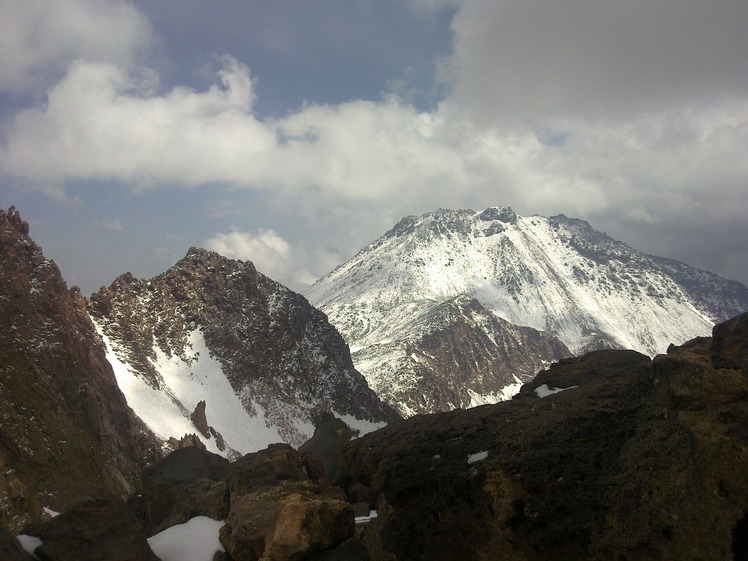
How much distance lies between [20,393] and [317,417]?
7285 centimetres

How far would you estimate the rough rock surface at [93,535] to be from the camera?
477 inches

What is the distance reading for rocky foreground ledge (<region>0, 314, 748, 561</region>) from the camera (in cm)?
874

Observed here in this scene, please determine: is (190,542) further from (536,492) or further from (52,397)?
(52,397)

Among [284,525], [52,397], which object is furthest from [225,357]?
[284,525]

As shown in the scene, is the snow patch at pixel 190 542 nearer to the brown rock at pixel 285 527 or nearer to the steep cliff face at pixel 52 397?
the brown rock at pixel 285 527

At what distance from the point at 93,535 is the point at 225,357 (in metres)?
119

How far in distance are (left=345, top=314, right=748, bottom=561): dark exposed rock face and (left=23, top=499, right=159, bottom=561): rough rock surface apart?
5497 mm

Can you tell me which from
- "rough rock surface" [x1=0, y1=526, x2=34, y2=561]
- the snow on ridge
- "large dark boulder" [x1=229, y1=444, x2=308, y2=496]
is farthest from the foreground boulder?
the snow on ridge

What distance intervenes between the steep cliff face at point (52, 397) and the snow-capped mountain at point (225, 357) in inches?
670

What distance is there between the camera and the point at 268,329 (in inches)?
5512

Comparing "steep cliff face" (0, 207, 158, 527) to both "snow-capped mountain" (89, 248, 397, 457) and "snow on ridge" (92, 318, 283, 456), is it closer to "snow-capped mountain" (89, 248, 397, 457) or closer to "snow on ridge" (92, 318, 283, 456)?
"snow on ridge" (92, 318, 283, 456)

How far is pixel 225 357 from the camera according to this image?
127312mm

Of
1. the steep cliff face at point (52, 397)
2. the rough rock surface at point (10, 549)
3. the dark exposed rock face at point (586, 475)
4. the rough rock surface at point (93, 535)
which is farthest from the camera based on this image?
the steep cliff face at point (52, 397)

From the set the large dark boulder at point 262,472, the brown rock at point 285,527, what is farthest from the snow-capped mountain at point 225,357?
the brown rock at point 285,527
